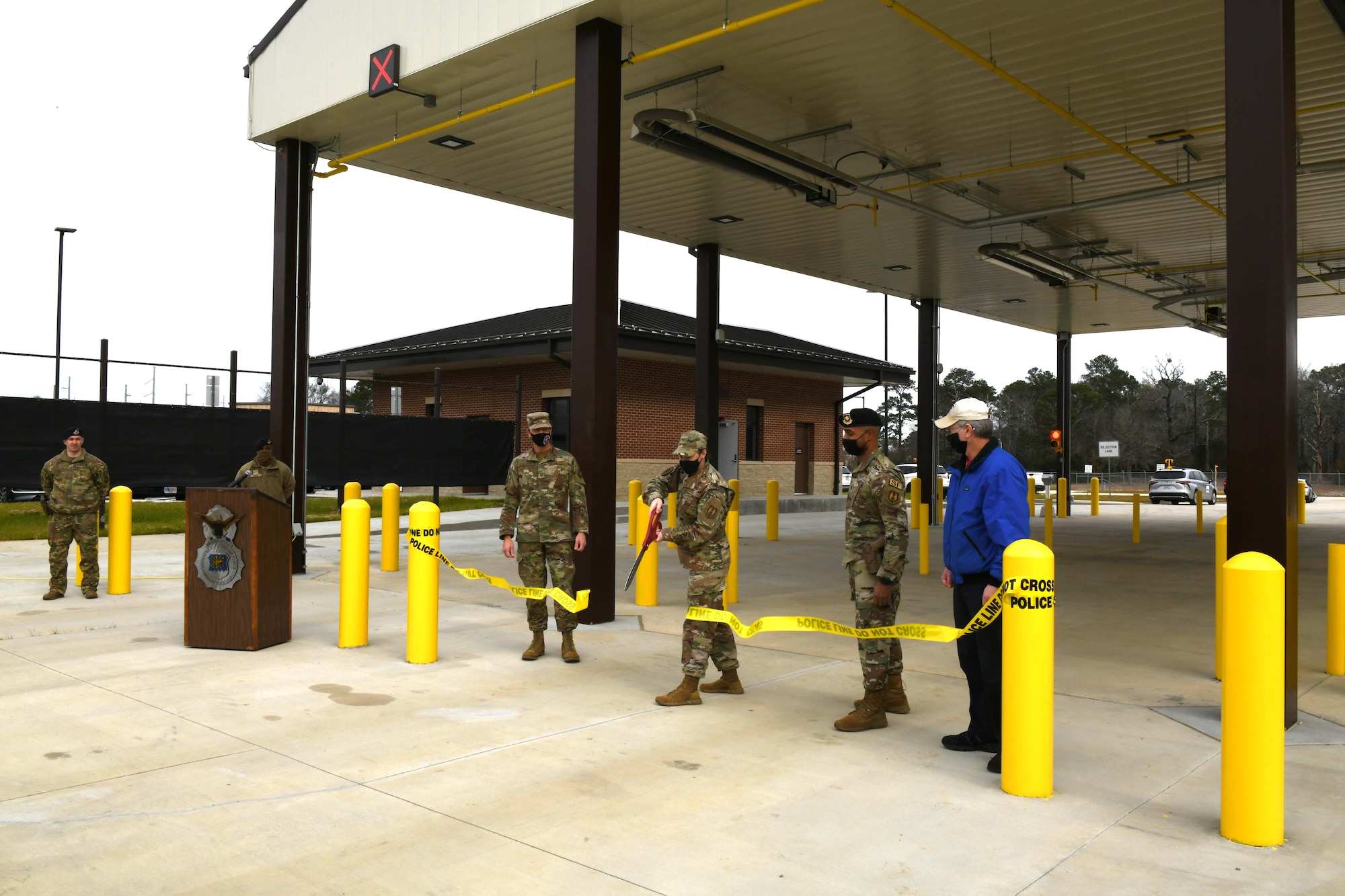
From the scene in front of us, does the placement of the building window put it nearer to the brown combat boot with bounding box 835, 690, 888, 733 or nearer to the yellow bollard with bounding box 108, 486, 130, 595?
the yellow bollard with bounding box 108, 486, 130, 595

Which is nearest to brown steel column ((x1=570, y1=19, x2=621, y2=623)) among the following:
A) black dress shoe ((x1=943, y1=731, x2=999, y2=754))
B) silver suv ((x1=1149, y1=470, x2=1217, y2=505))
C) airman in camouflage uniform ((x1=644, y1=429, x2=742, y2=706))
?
airman in camouflage uniform ((x1=644, y1=429, x2=742, y2=706))

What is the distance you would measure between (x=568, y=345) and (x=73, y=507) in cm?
1694

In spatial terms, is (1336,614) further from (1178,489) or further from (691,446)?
(1178,489)

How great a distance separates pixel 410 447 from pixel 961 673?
17.8m

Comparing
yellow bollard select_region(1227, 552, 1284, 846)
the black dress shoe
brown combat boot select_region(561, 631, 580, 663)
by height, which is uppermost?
yellow bollard select_region(1227, 552, 1284, 846)

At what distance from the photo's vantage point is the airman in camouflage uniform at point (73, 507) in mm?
10555

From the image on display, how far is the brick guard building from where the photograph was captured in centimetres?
2928

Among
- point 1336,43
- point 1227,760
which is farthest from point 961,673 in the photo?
point 1336,43

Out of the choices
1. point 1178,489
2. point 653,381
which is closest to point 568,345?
point 653,381

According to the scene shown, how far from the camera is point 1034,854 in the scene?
416 cm

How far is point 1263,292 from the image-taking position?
6.18 meters

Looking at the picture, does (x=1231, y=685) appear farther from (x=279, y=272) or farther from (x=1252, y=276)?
(x=279, y=272)

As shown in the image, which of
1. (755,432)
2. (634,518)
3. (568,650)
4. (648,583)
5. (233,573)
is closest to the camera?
(568,650)

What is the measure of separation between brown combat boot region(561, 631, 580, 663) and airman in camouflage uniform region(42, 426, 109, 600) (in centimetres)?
597
